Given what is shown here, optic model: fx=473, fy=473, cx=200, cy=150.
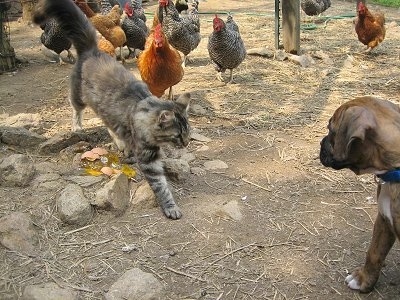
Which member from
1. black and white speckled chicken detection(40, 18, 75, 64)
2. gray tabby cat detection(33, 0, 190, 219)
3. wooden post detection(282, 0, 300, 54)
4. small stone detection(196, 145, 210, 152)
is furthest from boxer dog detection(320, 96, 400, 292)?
black and white speckled chicken detection(40, 18, 75, 64)

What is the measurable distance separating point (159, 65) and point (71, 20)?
1.25m

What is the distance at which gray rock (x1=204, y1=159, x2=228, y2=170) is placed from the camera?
15.0 feet

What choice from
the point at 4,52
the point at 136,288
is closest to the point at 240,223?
the point at 136,288

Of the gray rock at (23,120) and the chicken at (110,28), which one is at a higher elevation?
the chicken at (110,28)

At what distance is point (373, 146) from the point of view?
8.32 feet

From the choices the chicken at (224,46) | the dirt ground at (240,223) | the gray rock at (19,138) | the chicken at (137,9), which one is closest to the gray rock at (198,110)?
the dirt ground at (240,223)

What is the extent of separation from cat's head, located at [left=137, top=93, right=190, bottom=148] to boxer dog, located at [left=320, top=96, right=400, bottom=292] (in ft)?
4.53

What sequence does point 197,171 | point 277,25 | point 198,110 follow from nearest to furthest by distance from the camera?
point 197,171
point 198,110
point 277,25

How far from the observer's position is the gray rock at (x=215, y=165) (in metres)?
4.58

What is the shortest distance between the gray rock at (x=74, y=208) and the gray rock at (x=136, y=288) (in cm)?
79

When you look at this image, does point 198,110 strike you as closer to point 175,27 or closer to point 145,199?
point 175,27

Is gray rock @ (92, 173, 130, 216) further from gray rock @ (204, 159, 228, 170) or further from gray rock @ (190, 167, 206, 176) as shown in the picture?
gray rock @ (204, 159, 228, 170)

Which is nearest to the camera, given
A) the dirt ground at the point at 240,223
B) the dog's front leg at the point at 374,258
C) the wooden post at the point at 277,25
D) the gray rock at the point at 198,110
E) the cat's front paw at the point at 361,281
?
the dog's front leg at the point at 374,258

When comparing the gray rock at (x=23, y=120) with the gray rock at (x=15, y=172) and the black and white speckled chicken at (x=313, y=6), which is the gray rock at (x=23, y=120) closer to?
the gray rock at (x=15, y=172)
